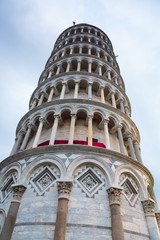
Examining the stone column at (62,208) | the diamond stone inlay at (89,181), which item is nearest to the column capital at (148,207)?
the diamond stone inlay at (89,181)

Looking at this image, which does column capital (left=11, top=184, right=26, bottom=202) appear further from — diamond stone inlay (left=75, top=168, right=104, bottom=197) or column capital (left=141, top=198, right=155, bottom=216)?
column capital (left=141, top=198, right=155, bottom=216)


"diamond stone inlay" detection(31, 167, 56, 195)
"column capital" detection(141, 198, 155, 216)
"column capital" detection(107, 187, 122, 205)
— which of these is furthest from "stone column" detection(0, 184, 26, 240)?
"column capital" detection(141, 198, 155, 216)

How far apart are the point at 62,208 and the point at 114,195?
96.9 inches

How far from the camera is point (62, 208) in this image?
772 centimetres

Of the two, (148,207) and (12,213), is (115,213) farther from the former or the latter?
(12,213)

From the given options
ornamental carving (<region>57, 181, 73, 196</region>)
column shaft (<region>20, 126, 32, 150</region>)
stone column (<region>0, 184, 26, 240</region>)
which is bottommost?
stone column (<region>0, 184, 26, 240</region>)

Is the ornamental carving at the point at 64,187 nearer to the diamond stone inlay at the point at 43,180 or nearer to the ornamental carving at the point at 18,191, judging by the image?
the diamond stone inlay at the point at 43,180

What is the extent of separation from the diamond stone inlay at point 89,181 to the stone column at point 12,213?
2785 millimetres

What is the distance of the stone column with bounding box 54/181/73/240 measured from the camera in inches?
279

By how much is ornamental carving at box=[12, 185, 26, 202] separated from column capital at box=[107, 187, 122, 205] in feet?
13.5

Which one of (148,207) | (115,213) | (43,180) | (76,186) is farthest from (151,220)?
(43,180)

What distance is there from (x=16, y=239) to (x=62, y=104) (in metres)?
8.47

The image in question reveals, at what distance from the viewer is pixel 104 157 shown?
33.3 feet

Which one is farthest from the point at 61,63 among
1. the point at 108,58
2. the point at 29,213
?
the point at 29,213
